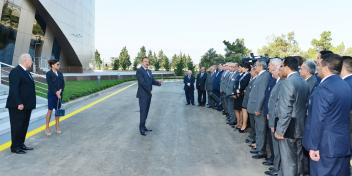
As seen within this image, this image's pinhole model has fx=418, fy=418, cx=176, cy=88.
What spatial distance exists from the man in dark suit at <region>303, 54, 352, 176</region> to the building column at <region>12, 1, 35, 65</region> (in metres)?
33.5

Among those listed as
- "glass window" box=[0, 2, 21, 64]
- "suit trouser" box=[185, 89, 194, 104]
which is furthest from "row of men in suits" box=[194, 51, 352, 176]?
"glass window" box=[0, 2, 21, 64]

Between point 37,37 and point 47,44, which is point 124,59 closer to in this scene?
point 47,44

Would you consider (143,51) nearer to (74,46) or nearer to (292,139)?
(74,46)

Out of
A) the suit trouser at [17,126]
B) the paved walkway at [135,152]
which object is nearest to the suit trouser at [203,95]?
the paved walkway at [135,152]

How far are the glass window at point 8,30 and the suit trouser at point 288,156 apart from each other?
30416mm

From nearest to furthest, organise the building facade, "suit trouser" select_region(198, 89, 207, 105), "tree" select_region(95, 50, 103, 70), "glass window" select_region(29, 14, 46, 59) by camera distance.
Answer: "suit trouser" select_region(198, 89, 207, 105) < the building facade < "glass window" select_region(29, 14, 46, 59) < "tree" select_region(95, 50, 103, 70)

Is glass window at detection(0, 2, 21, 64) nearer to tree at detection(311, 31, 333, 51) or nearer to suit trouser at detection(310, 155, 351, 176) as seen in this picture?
suit trouser at detection(310, 155, 351, 176)

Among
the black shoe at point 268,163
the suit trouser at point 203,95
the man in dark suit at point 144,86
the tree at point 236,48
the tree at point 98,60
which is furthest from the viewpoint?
the tree at point 98,60

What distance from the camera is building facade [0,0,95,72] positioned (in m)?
33.9

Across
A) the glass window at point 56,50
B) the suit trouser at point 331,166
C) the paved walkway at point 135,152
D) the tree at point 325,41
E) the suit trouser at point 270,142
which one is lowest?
the paved walkway at point 135,152

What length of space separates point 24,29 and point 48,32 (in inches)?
295

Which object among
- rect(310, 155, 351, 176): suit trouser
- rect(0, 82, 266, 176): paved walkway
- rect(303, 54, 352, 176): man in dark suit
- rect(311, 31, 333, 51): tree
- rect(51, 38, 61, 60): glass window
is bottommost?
rect(0, 82, 266, 176): paved walkway

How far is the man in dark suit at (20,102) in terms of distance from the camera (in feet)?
26.5

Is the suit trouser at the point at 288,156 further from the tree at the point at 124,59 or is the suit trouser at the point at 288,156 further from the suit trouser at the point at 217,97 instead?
the tree at the point at 124,59
